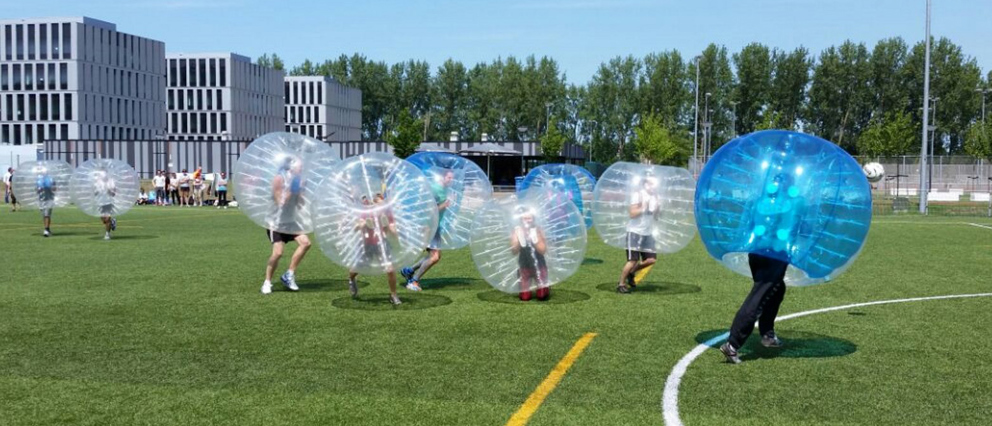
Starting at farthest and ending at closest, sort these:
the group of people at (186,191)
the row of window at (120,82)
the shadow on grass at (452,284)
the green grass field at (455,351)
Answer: the row of window at (120,82)
the group of people at (186,191)
the shadow on grass at (452,284)
the green grass field at (455,351)

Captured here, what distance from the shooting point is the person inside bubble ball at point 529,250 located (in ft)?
39.4

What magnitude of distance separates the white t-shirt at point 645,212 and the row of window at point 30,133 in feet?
308

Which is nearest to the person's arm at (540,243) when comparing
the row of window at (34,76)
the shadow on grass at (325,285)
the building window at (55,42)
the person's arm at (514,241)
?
the person's arm at (514,241)

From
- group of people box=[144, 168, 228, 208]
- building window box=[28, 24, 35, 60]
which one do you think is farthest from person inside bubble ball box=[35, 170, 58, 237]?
building window box=[28, 24, 35, 60]

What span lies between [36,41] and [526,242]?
320 ft

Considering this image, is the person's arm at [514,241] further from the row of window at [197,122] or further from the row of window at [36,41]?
the row of window at [197,122]

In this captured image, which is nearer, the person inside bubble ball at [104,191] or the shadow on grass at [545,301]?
the shadow on grass at [545,301]

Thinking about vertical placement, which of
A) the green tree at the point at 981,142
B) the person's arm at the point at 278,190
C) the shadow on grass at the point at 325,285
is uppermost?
the green tree at the point at 981,142

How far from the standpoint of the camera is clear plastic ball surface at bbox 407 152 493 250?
14.1 m

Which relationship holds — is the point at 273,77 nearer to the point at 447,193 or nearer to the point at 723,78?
the point at 723,78

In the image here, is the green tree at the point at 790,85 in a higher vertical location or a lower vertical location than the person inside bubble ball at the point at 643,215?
higher

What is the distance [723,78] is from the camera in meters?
118

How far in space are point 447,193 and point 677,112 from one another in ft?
352

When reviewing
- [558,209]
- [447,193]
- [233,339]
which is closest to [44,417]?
[233,339]
